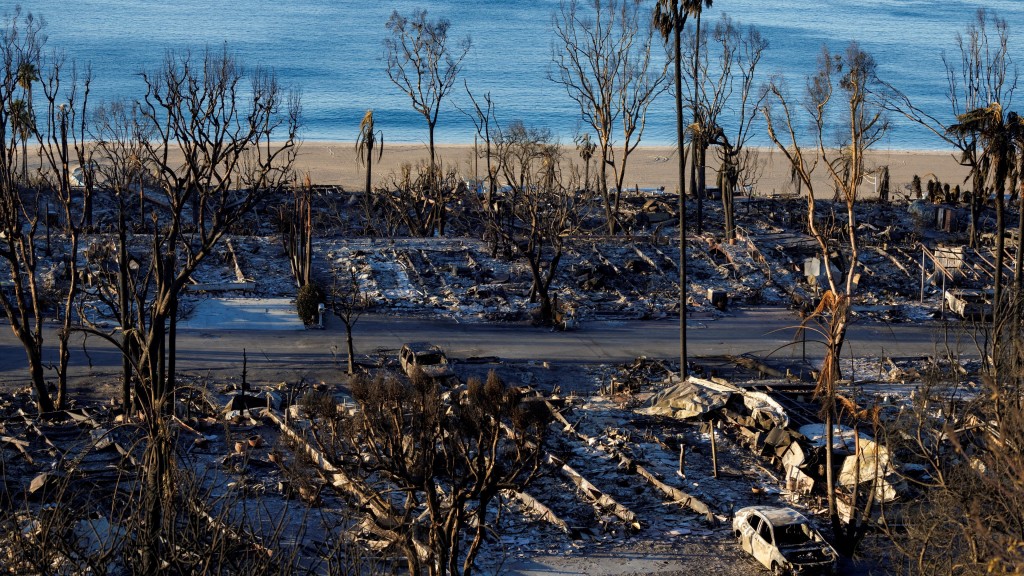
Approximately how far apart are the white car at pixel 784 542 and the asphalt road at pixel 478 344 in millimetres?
10658

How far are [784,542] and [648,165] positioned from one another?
6125 cm

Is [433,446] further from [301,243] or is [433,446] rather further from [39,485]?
[301,243]

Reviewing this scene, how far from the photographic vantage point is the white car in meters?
17.0

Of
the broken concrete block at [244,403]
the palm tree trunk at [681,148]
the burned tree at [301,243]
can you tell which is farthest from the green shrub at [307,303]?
the palm tree trunk at [681,148]

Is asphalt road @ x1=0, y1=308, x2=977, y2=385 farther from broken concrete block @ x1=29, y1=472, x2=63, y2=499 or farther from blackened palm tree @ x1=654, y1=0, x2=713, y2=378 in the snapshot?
broken concrete block @ x1=29, y1=472, x2=63, y2=499

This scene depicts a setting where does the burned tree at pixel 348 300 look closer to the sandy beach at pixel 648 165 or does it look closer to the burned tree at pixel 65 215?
the burned tree at pixel 65 215

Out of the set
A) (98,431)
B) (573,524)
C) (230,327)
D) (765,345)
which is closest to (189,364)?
(230,327)

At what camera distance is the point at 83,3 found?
6969 inches

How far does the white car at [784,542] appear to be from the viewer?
17047mm

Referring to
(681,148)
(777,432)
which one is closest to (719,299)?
(681,148)

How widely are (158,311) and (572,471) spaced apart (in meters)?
8.13

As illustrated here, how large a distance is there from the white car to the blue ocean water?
69.5 metres

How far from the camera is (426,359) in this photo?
27844mm

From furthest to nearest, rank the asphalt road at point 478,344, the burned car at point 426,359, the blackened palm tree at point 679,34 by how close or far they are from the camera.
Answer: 1. the asphalt road at point 478,344
2. the burned car at point 426,359
3. the blackened palm tree at point 679,34
